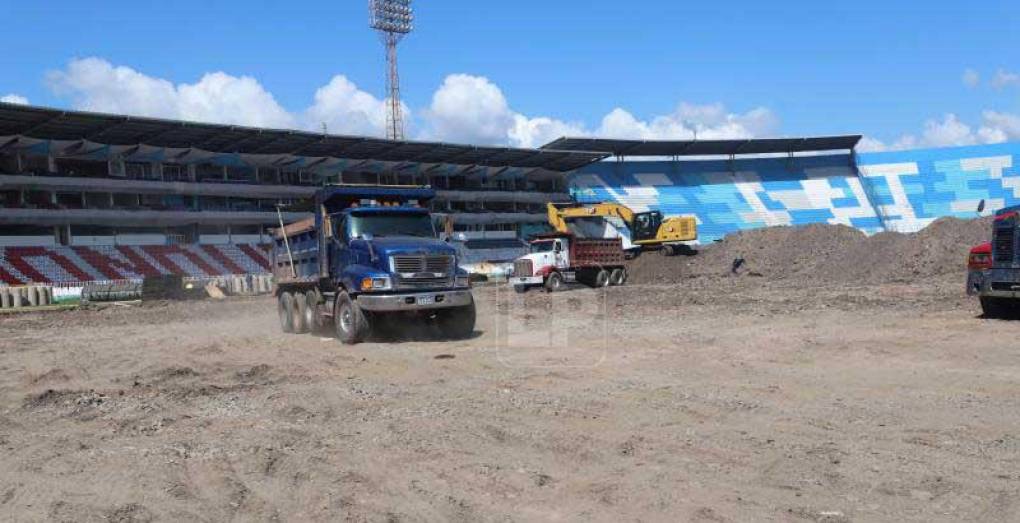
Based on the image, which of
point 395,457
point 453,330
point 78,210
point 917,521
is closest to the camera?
point 917,521

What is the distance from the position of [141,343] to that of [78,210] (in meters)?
32.8

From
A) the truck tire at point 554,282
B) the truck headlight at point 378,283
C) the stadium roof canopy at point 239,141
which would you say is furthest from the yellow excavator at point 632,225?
the truck headlight at point 378,283

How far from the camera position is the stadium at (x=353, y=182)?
1684 inches

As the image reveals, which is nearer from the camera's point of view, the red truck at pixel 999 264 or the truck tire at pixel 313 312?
the red truck at pixel 999 264

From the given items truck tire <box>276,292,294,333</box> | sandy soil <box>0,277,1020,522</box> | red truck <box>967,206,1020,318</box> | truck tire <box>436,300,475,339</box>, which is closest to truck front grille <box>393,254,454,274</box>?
truck tire <box>436,300,475,339</box>

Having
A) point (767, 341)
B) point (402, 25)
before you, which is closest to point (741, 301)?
point (767, 341)

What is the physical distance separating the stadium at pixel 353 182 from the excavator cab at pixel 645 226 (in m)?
10.0

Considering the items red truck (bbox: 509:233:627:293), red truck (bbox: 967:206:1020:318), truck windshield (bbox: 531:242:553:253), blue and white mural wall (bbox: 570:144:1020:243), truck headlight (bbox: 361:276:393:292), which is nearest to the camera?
truck headlight (bbox: 361:276:393:292)

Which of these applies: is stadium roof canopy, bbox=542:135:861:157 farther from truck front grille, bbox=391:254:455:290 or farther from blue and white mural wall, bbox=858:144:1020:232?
truck front grille, bbox=391:254:455:290

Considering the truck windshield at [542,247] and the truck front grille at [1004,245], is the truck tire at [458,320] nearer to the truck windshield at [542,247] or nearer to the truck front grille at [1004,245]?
the truck front grille at [1004,245]

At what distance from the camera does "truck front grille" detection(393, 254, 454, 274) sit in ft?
45.3

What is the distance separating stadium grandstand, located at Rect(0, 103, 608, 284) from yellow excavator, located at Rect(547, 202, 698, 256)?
7105 millimetres

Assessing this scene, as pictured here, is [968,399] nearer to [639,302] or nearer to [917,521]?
[917,521]

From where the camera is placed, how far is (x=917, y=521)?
4691 mm
